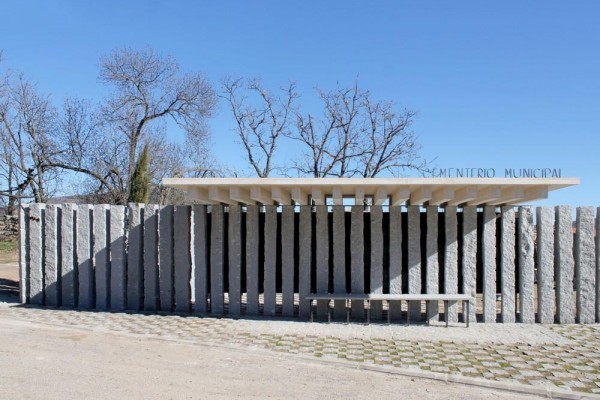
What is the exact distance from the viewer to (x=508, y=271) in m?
9.56

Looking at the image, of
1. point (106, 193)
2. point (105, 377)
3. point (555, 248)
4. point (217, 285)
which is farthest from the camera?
point (106, 193)

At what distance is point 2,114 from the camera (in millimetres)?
25406

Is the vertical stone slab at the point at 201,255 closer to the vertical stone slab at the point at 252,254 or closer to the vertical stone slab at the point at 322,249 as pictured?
the vertical stone slab at the point at 252,254

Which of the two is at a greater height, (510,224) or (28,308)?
(510,224)

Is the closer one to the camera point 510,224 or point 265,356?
point 265,356

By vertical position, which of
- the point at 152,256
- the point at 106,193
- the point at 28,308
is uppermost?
the point at 106,193

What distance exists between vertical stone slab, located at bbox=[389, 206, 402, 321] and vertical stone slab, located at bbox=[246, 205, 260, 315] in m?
2.59

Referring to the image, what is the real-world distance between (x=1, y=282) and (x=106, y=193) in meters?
10.9

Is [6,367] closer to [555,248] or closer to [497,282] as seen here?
[497,282]

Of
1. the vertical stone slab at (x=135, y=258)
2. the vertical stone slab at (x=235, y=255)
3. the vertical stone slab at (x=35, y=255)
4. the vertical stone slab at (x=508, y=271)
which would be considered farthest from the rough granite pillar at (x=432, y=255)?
the vertical stone slab at (x=35, y=255)

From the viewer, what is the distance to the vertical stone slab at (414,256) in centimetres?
971

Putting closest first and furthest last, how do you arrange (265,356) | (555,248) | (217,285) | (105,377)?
(105,377) → (265,356) → (555,248) → (217,285)

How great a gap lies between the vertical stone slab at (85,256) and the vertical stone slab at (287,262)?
4107 mm

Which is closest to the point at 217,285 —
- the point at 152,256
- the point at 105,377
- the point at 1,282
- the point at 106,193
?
the point at 152,256
